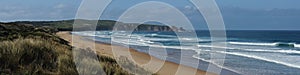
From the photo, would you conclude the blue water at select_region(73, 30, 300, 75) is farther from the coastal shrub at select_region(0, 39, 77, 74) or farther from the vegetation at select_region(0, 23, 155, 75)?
the coastal shrub at select_region(0, 39, 77, 74)

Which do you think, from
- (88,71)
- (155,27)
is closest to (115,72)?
(88,71)

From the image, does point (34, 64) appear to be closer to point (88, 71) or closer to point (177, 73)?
point (88, 71)

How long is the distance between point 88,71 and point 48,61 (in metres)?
0.73

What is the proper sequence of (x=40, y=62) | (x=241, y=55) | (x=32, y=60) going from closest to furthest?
(x=40, y=62)
(x=32, y=60)
(x=241, y=55)

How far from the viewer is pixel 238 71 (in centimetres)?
1802

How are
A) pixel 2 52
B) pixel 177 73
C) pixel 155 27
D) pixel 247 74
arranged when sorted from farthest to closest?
pixel 155 27 → pixel 247 74 → pixel 177 73 → pixel 2 52

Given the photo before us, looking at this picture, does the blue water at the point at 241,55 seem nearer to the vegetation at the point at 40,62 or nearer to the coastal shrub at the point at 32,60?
the vegetation at the point at 40,62

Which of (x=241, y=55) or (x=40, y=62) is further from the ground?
(x=40, y=62)

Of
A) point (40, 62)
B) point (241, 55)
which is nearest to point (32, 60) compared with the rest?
point (40, 62)

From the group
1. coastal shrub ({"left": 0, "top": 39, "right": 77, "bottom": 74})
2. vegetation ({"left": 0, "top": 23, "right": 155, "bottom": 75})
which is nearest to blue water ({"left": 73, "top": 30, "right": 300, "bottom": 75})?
vegetation ({"left": 0, "top": 23, "right": 155, "bottom": 75})

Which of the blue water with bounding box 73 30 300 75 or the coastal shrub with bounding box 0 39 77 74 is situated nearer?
the coastal shrub with bounding box 0 39 77 74

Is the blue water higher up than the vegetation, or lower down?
lower down

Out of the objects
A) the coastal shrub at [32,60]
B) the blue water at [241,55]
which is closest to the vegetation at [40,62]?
the coastal shrub at [32,60]

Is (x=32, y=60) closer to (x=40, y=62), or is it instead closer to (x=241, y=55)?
(x=40, y=62)
